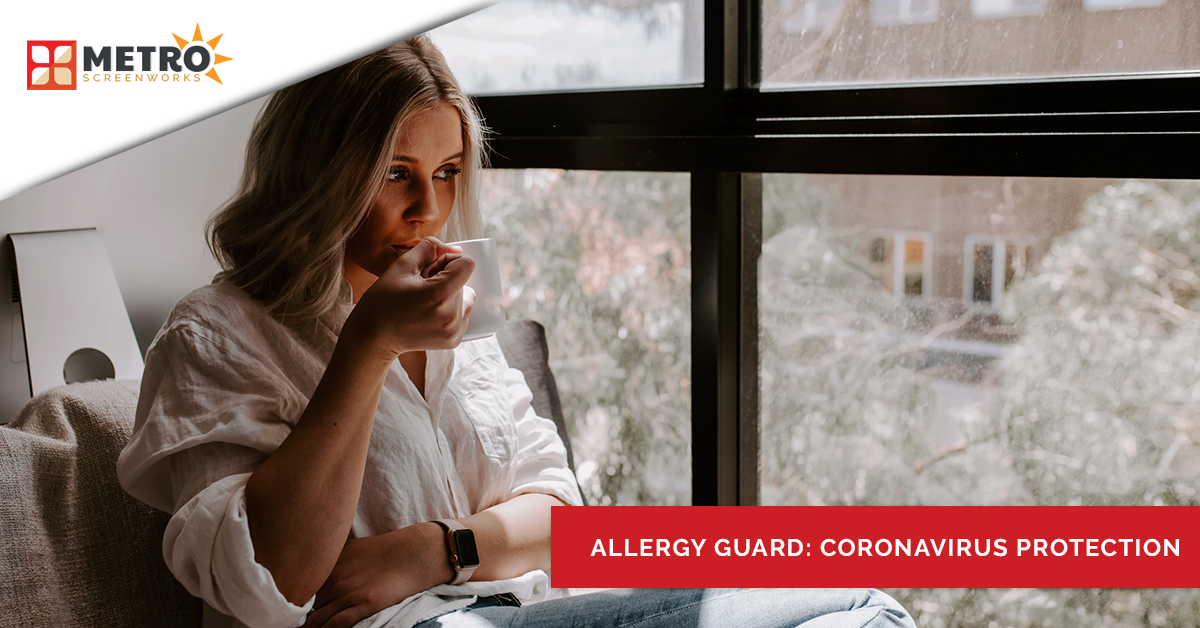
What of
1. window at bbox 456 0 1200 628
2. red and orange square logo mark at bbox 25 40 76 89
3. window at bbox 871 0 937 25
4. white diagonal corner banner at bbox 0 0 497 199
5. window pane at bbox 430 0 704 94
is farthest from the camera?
window pane at bbox 430 0 704 94

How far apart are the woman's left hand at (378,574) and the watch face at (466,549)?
14 mm

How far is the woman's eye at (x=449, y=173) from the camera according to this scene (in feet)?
3.73

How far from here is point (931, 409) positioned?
133 cm

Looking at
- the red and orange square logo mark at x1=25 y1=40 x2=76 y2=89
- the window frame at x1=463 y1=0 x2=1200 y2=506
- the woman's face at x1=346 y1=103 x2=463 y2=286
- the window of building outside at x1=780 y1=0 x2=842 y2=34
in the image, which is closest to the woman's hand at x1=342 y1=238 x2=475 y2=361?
the woman's face at x1=346 y1=103 x2=463 y2=286

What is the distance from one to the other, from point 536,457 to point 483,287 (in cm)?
32

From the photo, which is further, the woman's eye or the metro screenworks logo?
the woman's eye

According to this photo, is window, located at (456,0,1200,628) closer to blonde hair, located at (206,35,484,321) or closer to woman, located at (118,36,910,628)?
woman, located at (118,36,910,628)

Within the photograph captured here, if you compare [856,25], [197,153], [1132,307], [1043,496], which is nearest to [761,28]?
[856,25]

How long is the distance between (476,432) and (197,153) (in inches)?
25.3

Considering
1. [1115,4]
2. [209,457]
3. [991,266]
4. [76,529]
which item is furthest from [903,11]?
[76,529]

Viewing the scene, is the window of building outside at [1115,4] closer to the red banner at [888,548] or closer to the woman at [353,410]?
the red banner at [888,548]

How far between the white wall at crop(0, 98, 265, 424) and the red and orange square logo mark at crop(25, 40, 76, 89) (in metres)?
0.35

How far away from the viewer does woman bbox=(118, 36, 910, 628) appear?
2.98 feet

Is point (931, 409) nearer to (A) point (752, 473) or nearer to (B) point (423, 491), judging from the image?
(A) point (752, 473)
